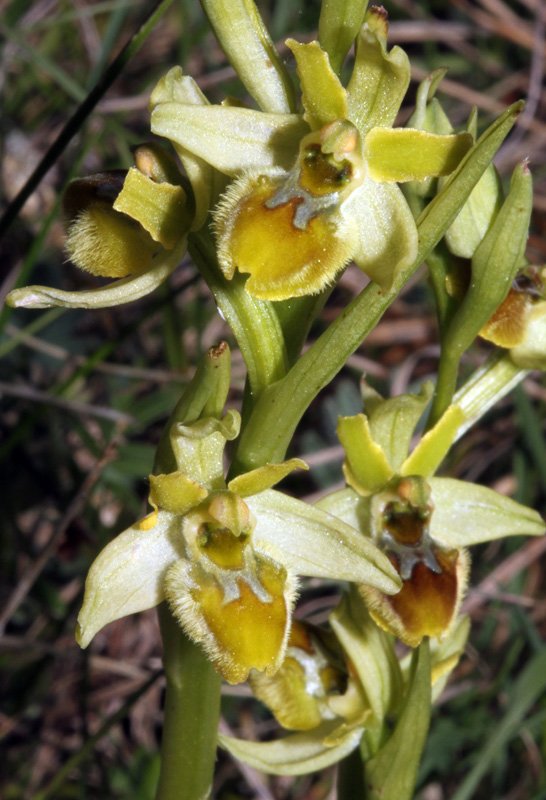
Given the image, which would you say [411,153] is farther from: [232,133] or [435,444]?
[435,444]

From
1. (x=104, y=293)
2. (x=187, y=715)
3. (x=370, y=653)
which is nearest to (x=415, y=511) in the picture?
(x=370, y=653)

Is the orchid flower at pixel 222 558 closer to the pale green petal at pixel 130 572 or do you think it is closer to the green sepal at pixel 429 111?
the pale green petal at pixel 130 572

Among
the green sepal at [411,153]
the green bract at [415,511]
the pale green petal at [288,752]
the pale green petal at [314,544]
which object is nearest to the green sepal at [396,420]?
the green bract at [415,511]

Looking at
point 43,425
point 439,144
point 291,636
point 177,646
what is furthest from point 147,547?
point 43,425

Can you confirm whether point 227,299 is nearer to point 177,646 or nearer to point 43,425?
point 177,646

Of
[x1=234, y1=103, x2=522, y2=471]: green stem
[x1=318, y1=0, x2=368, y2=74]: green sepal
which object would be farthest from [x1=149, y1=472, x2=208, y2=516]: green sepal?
[x1=318, y1=0, x2=368, y2=74]: green sepal

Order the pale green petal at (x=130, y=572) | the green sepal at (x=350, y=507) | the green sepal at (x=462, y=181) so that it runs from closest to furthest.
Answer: the green sepal at (x=462, y=181) < the pale green petal at (x=130, y=572) < the green sepal at (x=350, y=507)
